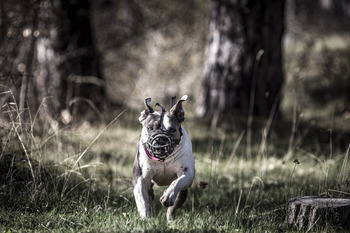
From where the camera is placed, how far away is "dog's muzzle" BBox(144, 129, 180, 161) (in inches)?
122

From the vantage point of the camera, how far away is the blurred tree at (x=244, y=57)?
7.61 m

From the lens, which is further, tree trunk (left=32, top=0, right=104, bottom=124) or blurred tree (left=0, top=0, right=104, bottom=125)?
tree trunk (left=32, top=0, right=104, bottom=124)

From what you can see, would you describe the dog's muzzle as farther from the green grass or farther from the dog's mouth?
the green grass

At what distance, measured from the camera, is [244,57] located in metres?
7.63

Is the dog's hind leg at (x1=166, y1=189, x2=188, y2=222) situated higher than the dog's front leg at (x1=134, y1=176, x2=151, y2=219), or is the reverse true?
the dog's front leg at (x1=134, y1=176, x2=151, y2=219)

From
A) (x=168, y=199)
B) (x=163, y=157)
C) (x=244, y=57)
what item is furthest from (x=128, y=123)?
(x=168, y=199)

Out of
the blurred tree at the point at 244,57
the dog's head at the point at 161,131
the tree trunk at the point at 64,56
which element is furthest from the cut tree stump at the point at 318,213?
the tree trunk at the point at 64,56

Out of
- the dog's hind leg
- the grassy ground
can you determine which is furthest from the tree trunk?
the dog's hind leg

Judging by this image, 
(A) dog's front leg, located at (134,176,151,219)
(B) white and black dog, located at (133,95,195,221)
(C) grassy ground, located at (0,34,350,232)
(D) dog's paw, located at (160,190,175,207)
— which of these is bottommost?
(C) grassy ground, located at (0,34,350,232)

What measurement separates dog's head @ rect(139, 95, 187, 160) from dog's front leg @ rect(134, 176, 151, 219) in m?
0.32

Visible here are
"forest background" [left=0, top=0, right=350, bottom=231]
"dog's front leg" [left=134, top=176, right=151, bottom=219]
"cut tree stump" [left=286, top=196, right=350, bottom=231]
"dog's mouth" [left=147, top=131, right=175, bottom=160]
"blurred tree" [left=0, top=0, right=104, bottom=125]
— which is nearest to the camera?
"dog's mouth" [left=147, top=131, right=175, bottom=160]

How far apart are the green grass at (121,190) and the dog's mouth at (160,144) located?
54cm

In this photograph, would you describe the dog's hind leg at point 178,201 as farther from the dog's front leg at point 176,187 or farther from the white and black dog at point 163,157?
the dog's front leg at point 176,187

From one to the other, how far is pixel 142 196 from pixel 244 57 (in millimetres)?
4842
